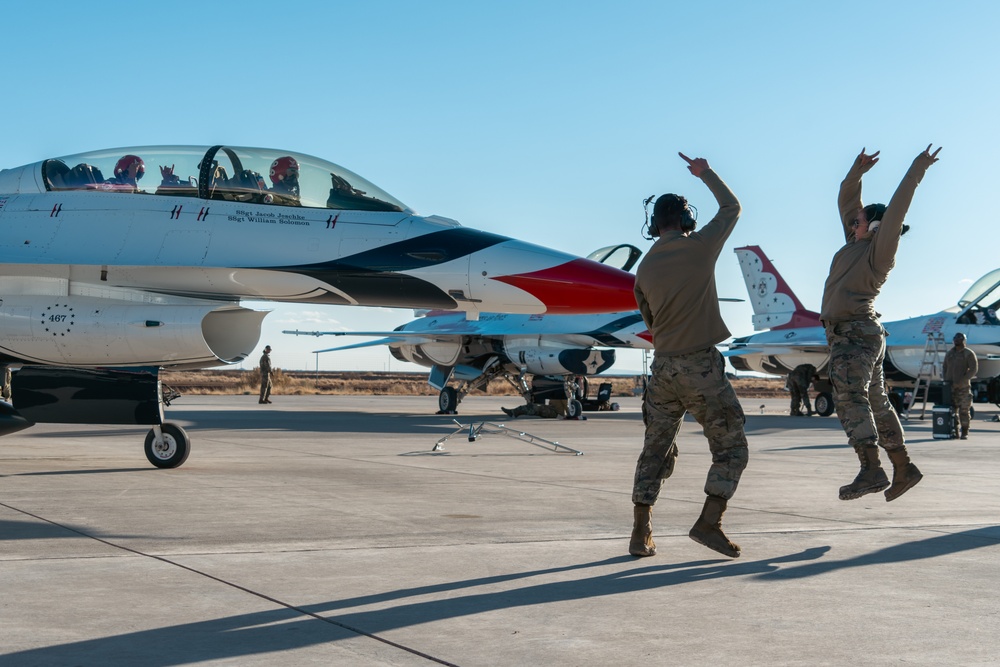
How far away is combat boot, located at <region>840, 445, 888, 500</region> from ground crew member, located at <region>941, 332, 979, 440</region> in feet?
41.0

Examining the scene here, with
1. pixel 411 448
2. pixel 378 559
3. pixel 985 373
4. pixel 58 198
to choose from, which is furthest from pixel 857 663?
pixel 985 373

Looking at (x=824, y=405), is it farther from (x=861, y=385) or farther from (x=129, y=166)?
(x=861, y=385)

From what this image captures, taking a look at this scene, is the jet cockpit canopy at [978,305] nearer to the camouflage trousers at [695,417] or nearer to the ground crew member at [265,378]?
the ground crew member at [265,378]

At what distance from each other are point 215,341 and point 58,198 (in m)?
1.99

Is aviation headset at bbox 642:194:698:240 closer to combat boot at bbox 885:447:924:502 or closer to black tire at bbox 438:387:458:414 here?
combat boot at bbox 885:447:924:502

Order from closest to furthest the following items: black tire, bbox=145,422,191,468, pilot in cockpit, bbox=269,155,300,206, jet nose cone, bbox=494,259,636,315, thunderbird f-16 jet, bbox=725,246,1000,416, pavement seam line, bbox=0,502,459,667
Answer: pavement seam line, bbox=0,502,459,667 → jet nose cone, bbox=494,259,636,315 → pilot in cockpit, bbox=269,155,300,206 → black tire, bbox=145,422,191,468 → thunderbird f-16 jet, bbox=725,246,1000,416

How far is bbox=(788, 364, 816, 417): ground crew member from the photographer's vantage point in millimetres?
27756

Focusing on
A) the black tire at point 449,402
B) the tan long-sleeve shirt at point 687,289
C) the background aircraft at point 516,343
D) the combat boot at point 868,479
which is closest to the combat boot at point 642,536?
the tan long-sleeve shirt at point 687,289

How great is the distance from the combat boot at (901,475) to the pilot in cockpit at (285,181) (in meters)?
5.75

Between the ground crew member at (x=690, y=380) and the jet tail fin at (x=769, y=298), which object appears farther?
the jet tail fin at (x=769, y=298)

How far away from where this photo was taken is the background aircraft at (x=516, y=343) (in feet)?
83.0

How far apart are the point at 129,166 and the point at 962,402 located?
13.8 meters

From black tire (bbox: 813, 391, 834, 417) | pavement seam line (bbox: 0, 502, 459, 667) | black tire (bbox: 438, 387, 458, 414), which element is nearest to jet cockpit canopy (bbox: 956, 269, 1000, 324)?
black tire (bbox: 813, 391, 834, 417)

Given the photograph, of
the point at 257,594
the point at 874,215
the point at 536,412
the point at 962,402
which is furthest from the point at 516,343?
the point at 257,594
